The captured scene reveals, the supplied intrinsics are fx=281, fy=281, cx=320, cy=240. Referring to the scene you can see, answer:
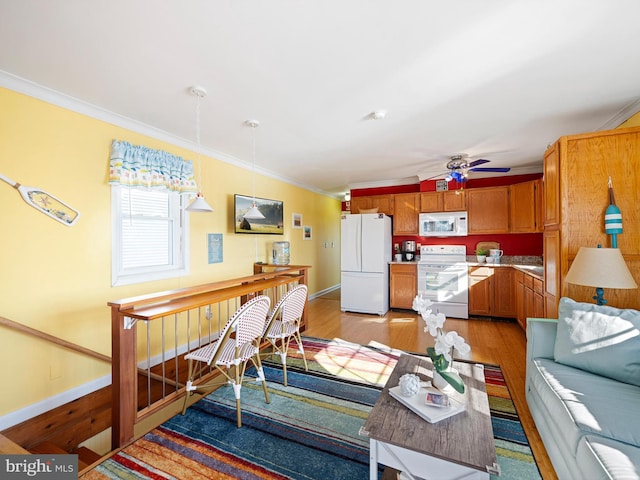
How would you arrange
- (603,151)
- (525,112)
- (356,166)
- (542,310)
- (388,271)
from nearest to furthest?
(603,151) → (525,112) → (542,310) → (356,166) → (388,271)

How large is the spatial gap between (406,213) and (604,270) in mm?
3636

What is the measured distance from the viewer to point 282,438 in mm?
1979

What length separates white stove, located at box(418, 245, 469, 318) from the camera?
4852mm

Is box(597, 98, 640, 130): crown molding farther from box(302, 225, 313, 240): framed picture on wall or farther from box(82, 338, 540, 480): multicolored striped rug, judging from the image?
box(302, 225, 313, 240): framed picture on wall

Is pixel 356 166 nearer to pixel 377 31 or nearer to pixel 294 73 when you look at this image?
pixel 294 73

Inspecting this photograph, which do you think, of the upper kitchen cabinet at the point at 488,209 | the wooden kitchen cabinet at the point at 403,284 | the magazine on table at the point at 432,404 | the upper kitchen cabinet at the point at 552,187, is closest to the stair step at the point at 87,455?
the magazine on table at the point at 432,404

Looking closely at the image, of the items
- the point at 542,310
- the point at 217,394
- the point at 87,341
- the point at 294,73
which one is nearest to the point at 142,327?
the point at 87,341

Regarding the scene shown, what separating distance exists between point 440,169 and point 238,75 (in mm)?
4021

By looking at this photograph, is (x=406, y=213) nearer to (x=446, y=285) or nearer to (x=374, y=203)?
(x=374, y=203)

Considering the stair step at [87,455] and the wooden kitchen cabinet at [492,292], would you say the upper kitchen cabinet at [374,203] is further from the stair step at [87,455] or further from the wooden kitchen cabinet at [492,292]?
the stair step at [87,455]

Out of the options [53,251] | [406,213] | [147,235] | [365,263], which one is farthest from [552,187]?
[53,251]

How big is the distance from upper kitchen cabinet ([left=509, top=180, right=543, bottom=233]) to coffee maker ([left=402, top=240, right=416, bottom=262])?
1.66 meters

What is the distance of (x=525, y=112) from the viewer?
111 inches

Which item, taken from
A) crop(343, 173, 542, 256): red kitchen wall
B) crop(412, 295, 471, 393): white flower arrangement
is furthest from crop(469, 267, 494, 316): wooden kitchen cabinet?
crop(412, 295, 471, 393): white flower arrangement
